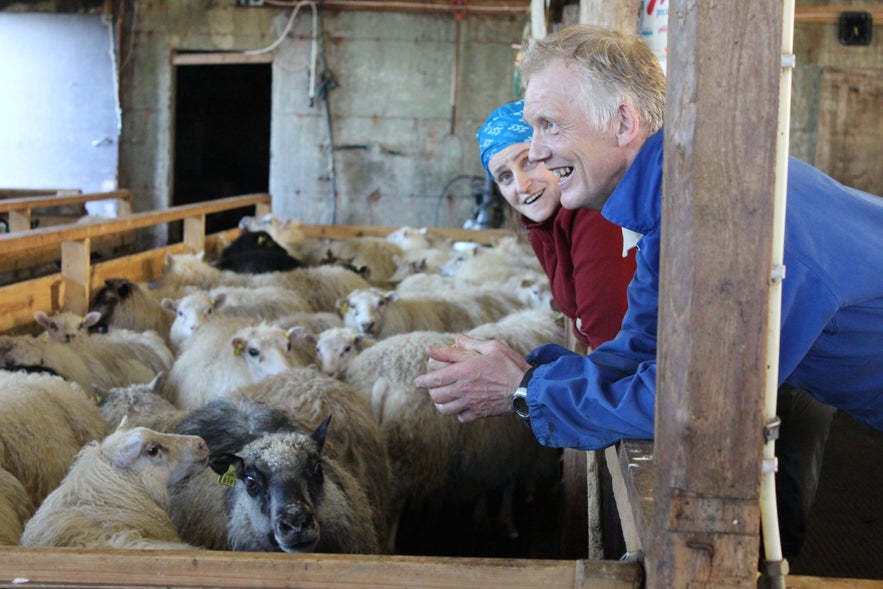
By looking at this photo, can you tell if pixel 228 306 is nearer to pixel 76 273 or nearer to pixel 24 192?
pixel 76 273

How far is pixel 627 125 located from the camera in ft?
5.09

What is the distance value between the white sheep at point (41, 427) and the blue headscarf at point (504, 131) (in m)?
1.92

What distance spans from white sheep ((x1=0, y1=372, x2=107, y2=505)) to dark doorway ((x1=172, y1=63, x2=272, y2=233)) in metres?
13.1

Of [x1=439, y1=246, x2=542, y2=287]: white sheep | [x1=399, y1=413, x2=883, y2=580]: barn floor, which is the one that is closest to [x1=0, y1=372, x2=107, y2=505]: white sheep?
[x1=399, y1=413, x2=883, y2=580]: barn floor

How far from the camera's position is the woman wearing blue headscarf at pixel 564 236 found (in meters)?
2.32

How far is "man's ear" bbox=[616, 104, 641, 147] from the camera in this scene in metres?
1.54

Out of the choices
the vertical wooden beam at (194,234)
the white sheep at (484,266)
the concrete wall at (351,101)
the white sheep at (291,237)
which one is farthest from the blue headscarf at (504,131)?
the concrete wall at (351,101)

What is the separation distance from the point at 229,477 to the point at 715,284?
193 cm

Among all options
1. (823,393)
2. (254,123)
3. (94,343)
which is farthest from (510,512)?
(254,123)

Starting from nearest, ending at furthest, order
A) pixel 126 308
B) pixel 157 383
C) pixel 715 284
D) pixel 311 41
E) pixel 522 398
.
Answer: pixel 715 284, pixel 522 398, pixel 157 383, pixel 126 308, pixel 311 41

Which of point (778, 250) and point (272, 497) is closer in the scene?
point (778, 250)

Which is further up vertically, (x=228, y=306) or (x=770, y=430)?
(x=770, y=430)

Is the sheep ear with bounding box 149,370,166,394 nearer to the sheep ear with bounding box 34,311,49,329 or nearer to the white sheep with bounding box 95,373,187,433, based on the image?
the white sheep with bounding box 95,373,187,433

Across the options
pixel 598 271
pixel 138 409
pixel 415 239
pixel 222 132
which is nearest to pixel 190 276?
pixel 138 409
